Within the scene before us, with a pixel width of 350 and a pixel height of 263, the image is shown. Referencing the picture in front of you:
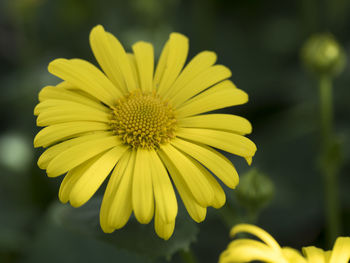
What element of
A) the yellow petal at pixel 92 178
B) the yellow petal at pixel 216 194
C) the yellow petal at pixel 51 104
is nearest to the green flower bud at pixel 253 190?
the yellow petal at pixel 216 194

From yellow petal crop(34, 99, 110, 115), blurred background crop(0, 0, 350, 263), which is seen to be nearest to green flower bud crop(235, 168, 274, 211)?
blurred background crop(0, 0, 350, 263)

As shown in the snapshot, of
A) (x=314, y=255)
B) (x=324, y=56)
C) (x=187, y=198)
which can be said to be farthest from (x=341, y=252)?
(x=324, y=56)

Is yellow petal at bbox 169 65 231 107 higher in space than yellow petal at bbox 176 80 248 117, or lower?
higher

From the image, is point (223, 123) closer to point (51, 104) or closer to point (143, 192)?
point (143, 192)

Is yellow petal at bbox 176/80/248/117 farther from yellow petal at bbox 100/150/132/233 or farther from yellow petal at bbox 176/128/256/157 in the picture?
yellow petal at bbox 100/150/132/233

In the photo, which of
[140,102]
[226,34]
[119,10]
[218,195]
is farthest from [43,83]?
[218,195]

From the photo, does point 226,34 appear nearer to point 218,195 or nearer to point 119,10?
point 119,10
